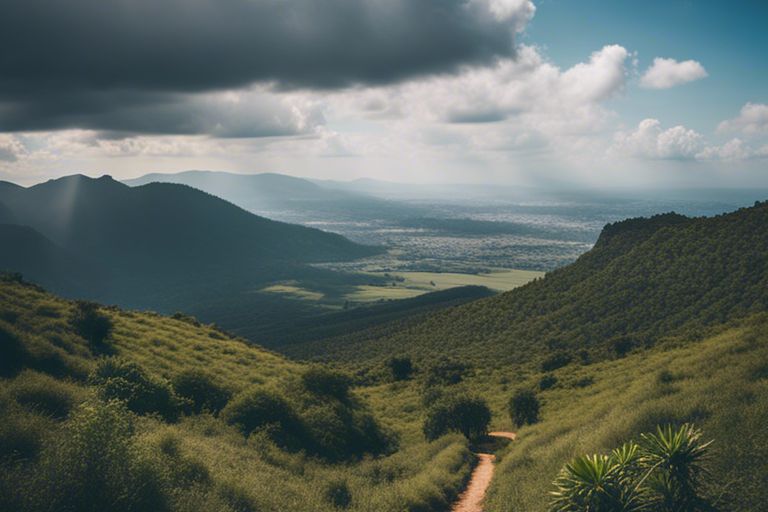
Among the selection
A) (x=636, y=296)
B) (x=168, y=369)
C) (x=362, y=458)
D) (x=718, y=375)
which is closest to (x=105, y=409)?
(x=362, y=458)

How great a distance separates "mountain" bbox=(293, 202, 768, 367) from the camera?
62.0 metres

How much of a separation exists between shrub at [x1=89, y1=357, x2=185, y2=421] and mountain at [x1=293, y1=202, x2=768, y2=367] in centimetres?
3958

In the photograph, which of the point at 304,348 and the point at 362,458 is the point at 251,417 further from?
the point at 304,348

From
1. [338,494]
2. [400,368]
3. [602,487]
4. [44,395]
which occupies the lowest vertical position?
[400,368]

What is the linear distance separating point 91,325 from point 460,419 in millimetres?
26461

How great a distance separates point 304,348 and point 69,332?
247 feet

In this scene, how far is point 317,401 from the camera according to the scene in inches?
1264

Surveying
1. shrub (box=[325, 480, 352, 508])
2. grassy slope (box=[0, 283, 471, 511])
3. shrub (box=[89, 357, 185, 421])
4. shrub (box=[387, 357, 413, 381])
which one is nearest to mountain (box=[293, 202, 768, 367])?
shrub (box=[387, 357, 413, 381])

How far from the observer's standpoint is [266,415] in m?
26.8

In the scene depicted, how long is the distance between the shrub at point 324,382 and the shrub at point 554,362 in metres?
25.8

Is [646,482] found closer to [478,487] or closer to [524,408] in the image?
[478,487]

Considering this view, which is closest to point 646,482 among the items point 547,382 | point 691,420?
Result: point 691,420

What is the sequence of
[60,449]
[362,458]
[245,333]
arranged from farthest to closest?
[245,333] < [362,458] < [60,449]

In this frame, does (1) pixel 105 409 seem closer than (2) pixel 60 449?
No
